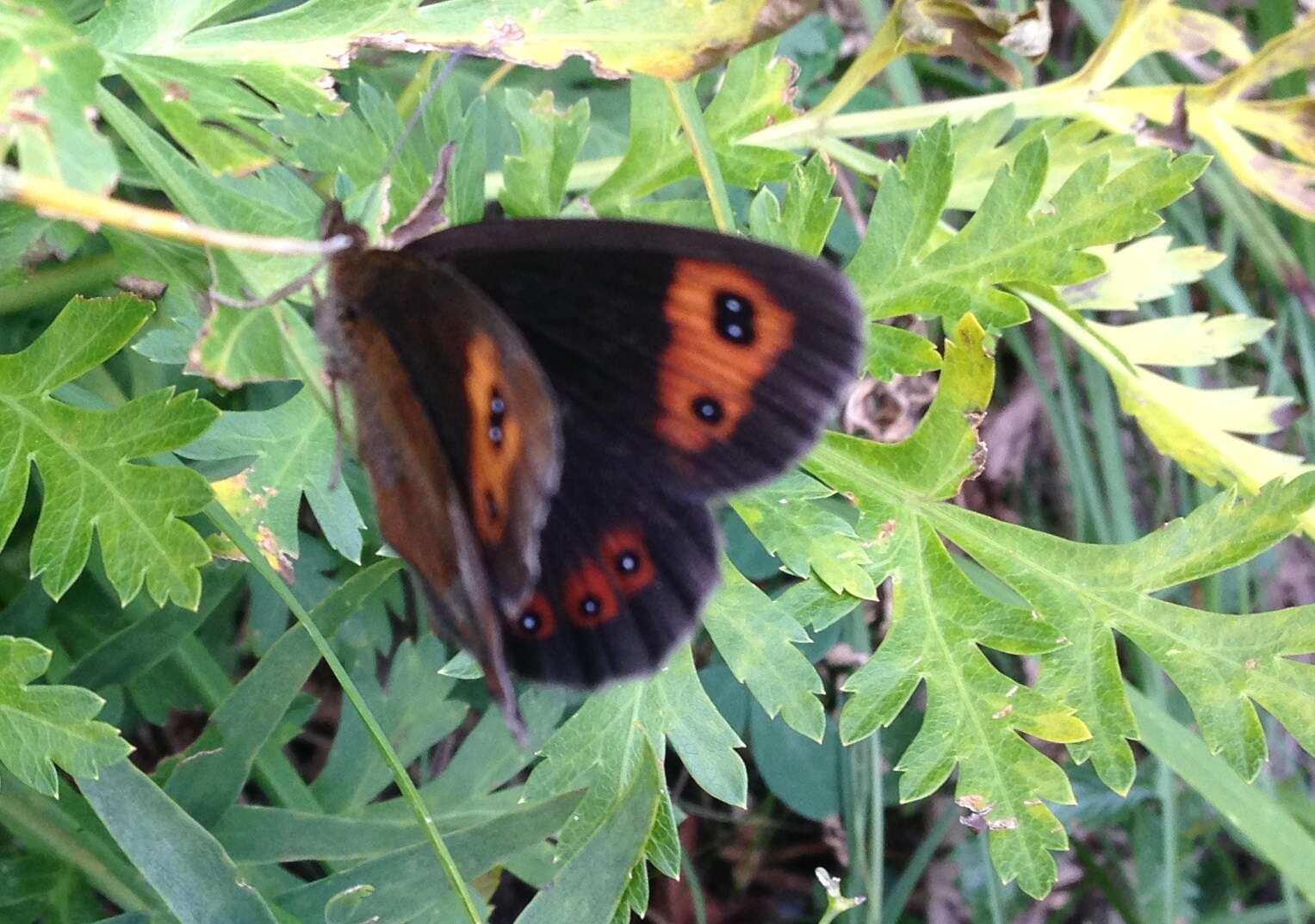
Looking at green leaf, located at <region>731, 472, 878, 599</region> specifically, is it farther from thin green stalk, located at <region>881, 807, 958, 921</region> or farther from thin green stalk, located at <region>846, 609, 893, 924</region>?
thin green stalk, located at <region>881, 807, 958, 921</region>

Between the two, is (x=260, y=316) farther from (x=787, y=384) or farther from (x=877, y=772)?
(x=877, y=772)

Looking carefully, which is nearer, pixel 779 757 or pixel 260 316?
pixel 260 316

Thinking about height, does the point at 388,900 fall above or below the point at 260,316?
below

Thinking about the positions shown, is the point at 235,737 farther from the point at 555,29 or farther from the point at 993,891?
the point at 993,891

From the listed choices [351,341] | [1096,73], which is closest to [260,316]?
[351,341]

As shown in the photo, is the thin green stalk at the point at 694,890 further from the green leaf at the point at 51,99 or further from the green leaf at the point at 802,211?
the green leaf at the point at 51,99

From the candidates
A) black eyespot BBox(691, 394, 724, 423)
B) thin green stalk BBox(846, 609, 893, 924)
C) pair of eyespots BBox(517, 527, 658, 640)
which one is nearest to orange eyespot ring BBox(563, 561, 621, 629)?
pair of eyespots BBox(517, 527, 658, 640)

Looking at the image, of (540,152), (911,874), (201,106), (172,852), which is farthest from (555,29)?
(911,874)

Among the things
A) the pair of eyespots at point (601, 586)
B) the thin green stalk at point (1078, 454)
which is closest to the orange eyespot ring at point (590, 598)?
the pair of eyespots at point (601, 586)
